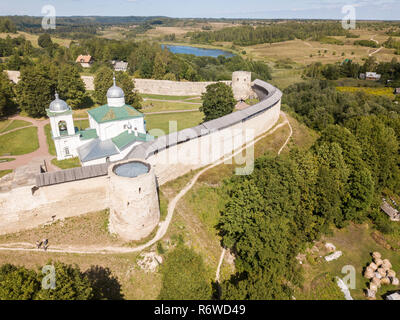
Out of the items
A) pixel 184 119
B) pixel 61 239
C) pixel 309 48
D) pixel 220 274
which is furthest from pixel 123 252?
pixel 309 48

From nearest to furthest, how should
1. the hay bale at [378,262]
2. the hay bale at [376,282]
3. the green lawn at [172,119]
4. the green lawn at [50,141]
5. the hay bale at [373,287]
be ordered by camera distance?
the hay bale at [373,287]
the hay bale at [376,282]
the hay bale at [378,262]
the green lawn at [50,141]
the green lawn at [172,119]

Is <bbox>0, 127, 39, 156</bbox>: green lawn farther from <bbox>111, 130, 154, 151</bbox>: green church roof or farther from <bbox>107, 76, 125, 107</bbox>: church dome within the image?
<bbox>111, 130, 154, 151</bbox>: green church roof

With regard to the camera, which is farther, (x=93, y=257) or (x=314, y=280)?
(x=314, y=280)

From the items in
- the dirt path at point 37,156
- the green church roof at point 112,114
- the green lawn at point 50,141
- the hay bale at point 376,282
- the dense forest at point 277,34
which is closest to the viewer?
the hay bale at point 376,282

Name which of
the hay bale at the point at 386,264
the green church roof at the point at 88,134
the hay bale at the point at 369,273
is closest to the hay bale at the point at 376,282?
the hay bale at the point at 369,273

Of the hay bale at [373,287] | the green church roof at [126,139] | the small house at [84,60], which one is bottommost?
the hay bale at [373,287]

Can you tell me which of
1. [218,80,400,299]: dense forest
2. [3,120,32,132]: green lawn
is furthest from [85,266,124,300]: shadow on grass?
[3,120,32,132]: green lawn

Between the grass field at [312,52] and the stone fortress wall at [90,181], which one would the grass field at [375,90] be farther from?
the stone fortress wall at [90,181]
